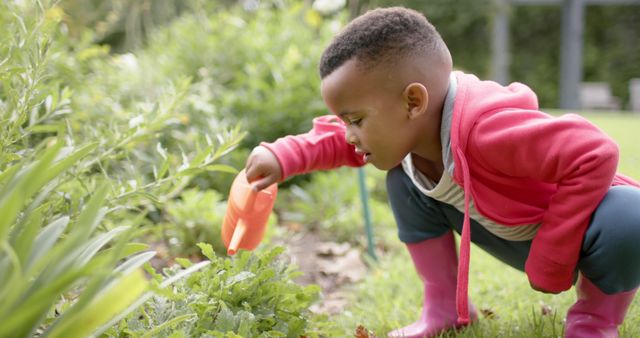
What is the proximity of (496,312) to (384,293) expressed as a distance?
0.43 meters

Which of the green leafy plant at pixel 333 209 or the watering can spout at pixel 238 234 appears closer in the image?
the watering can spout at pixel 238 234

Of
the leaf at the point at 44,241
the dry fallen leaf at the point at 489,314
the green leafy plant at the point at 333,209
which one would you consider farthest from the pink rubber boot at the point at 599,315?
the green leafy plant at the point at 333,209

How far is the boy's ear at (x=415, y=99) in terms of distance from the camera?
1.49 metres

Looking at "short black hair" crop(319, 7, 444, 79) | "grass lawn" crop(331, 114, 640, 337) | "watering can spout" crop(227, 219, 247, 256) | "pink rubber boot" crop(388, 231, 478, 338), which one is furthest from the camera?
"pink rubber boot" crop(388, 231, 478, 338)

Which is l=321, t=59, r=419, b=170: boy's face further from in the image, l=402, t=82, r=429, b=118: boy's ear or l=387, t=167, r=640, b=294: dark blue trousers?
l=387, t=167, r=640, b=294: dark blue trousers

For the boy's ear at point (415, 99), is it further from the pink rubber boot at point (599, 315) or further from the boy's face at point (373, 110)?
the pink rubber boot at point (599, 315)

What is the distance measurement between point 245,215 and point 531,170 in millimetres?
681

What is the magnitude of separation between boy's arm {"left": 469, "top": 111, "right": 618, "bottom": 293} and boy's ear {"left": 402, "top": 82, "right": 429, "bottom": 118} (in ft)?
0.46

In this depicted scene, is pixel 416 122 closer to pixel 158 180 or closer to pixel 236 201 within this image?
pixel 236 201

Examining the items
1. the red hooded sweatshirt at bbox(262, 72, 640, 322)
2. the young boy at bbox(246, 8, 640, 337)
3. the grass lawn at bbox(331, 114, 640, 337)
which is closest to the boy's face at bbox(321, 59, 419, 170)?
the young boy at bbox(246, 8, 640, 337)

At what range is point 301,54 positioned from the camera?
4.04 m

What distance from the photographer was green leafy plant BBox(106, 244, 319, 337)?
1.30 meters

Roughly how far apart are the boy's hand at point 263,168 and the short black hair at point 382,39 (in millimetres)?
284

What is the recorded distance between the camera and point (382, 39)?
4.77ft
